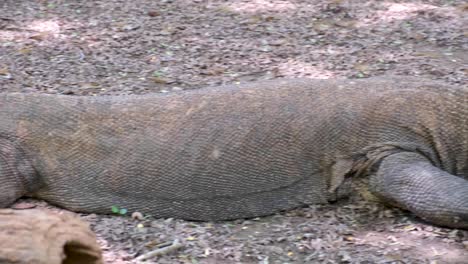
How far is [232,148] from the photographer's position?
141 inches

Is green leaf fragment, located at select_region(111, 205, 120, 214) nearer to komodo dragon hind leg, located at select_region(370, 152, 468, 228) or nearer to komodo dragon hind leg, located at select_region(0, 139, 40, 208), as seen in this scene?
komodo dragon hind leg, located at select_region(0, 139, 40, 208)

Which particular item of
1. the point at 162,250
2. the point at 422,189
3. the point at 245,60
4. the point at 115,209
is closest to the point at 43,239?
Result: the point at 162,250

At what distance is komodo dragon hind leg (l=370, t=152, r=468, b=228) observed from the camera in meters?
3.39

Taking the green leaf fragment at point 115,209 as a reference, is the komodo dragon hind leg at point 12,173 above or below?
above

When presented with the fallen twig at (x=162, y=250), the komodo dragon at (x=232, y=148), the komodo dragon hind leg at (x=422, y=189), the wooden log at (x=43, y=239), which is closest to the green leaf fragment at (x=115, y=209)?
the komodo dragon at (x=232, y=148)

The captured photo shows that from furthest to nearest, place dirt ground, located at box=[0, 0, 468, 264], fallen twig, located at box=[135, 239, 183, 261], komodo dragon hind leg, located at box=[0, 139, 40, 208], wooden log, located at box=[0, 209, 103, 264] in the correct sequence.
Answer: komodo dragon hind leg, located at box=[0, 139, 40, 208] < dirt ground, located at box=[0, 0, 468, 264] < fallen twig, located at box=[135, 239, 183, 261] < wooden log, located at box=[0, 209, 103, 264]

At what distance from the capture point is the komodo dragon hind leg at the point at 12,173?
349cm

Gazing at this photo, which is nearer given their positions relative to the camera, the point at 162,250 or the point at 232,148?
the point at 162,250

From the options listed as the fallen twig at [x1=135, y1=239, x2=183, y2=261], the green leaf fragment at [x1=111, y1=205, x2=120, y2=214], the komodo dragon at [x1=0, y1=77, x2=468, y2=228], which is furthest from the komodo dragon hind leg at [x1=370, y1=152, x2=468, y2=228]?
the green leaf fragment at [x1=111, y1=205, x2=120, y2=214]

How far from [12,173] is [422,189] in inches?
70.2

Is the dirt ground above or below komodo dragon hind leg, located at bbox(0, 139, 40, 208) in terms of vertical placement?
below

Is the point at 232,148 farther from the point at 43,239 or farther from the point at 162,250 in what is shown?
the point at 43,239

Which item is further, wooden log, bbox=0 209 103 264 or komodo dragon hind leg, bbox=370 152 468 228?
komodo dragon hind leg, bbox=370 152 468 228

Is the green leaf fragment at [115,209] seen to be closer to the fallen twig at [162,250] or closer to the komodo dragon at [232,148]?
the komodo dragon at [232,148]
